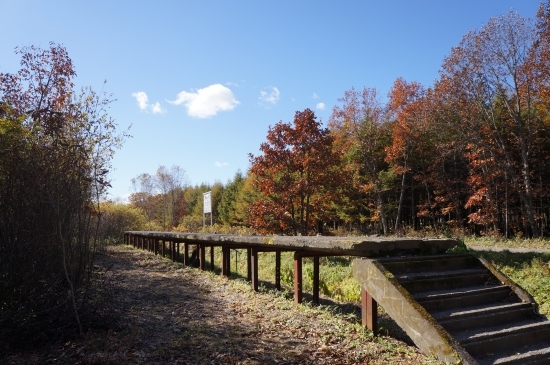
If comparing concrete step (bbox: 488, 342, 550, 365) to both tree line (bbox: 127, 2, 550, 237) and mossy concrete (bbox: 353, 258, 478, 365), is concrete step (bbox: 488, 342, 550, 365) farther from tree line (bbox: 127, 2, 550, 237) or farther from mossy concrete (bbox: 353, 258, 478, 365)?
tree line (bbox: 127, 2, 550, 237)

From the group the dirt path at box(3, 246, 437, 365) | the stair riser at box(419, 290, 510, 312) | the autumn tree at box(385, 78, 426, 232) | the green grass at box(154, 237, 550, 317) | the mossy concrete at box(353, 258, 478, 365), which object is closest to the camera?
the mossy concrete at box(353, 258, 478, 365)

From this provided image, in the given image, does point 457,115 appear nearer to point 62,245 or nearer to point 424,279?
point 424,279

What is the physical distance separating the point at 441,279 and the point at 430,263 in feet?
1.11

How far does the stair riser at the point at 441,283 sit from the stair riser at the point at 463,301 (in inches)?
9.2

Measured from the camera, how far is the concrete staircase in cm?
424

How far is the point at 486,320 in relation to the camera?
4.79m

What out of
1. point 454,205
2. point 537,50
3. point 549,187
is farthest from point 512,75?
point 454,205

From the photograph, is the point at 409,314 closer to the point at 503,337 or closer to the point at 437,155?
the point at 503,337

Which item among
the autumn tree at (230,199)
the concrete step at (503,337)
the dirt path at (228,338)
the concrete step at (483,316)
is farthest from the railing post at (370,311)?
the autumn tree at (230,199)

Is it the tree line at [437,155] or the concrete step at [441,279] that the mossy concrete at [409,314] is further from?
the tree line at [437,155]

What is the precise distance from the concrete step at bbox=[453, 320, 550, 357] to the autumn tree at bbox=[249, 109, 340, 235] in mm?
11045

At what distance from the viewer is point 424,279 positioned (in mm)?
5164

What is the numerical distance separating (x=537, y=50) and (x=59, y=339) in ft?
61.9

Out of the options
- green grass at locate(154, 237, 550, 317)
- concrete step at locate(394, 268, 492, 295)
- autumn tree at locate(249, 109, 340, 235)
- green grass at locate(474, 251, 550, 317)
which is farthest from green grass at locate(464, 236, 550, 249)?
concrete step at locate(394, 268, 492, 295)
